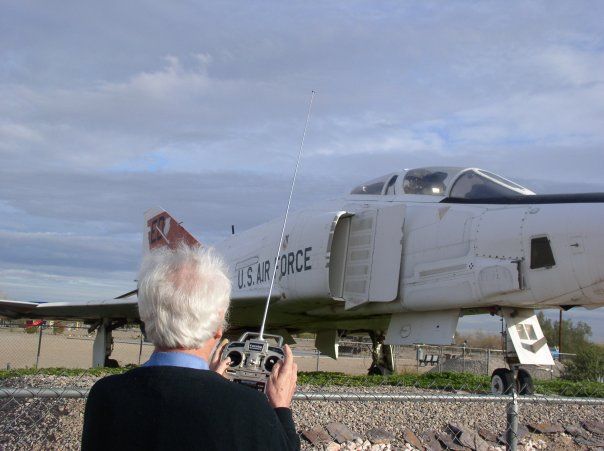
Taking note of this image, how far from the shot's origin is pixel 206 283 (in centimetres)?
213

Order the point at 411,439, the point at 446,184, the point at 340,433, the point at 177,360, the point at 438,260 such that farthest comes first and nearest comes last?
the point at 446,184 < the point at 438,260 < the point at 411,439 < the point at 340,433 < the point at 177,360

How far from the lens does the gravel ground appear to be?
5.67 meters

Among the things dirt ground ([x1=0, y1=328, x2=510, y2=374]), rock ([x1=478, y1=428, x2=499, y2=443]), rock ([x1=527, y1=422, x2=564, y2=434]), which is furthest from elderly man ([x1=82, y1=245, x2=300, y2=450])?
dirt ground ([x1=0, y1=328, x2=510, y2=374])

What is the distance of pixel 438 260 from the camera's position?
8945 millimetres

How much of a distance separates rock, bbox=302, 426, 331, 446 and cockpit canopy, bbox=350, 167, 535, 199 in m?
4.56

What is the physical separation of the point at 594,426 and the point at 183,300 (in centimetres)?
686

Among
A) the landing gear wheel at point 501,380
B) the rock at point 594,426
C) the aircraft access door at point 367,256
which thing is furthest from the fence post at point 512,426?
the aircraft access door at point 367,256

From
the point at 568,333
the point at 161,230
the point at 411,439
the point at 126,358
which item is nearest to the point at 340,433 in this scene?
the point at 411,439

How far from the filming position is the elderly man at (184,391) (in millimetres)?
1894

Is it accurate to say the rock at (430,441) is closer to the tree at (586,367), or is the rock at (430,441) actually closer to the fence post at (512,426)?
the fence post at (512,426)

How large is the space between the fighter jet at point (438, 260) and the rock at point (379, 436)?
5.22 feet

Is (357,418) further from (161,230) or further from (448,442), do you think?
(161,230)

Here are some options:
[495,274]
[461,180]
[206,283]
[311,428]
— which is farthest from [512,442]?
[461,180]

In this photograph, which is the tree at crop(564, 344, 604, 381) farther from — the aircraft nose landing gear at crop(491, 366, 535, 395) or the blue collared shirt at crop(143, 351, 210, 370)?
the blue collared shirt at crop(143, 351, 210, 370)
